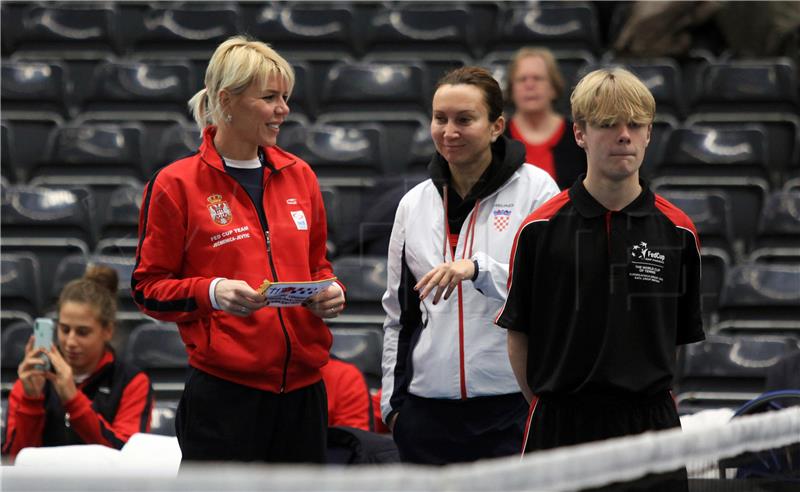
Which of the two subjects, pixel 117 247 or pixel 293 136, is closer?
pixel 117 247

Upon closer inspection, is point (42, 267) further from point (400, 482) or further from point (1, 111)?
point (400, 482)

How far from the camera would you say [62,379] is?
428cm

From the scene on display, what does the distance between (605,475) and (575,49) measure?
5679 millimetres

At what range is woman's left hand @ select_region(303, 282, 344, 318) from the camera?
9.76ft

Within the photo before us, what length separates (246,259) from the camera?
9.87 feet

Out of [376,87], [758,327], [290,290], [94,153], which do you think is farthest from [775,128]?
[290,290]

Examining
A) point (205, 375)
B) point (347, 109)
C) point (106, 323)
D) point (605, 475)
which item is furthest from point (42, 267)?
point (605, 475)

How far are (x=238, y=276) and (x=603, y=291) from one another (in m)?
0.95

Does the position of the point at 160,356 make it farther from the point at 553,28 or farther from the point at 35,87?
the point at 553,28

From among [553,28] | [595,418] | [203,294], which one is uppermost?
[553,28]

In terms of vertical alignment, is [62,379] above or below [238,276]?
below

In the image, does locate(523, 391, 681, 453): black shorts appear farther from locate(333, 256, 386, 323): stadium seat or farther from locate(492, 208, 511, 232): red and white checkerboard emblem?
locate(333, 256, 386, 323): stadium seat

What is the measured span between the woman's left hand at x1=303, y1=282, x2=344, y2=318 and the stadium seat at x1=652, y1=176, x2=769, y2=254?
332 cm

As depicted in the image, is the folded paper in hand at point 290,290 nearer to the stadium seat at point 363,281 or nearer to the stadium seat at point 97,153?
the stadium seat at point 363,281
